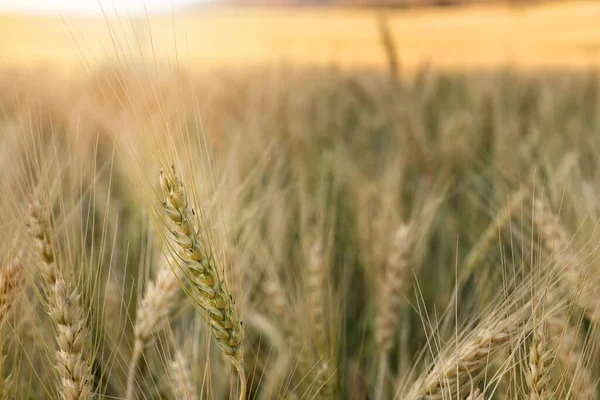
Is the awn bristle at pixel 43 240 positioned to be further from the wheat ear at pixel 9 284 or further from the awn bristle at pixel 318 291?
the awn bristle at pixel 318 291

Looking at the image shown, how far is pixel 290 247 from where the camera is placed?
3.60 ft

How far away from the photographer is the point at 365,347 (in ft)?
3.10

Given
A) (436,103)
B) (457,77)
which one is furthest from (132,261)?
(457,77)

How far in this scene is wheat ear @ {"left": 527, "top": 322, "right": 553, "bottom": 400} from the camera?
1.49 ft

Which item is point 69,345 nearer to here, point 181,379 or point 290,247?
point 181,379

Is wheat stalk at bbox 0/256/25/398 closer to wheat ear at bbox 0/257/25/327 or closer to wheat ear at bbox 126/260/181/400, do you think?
wheat ear at bbox 0/257/25/327

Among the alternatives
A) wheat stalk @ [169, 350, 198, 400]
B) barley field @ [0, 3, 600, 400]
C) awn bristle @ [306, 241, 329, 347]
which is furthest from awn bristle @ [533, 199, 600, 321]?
wheat stalk @ [169, 350, 198, 400]

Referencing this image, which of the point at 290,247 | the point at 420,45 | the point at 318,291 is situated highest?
the point at 318,291

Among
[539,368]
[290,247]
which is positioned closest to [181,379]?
[539,368]

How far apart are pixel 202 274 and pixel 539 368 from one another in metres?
0.31

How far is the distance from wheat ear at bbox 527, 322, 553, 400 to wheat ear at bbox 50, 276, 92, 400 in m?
0.40

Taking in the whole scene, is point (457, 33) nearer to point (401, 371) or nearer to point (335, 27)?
point (335, 27)

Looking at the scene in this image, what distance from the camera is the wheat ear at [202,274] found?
43cm

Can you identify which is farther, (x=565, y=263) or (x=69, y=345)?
(x=565, y=263)
